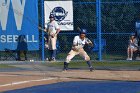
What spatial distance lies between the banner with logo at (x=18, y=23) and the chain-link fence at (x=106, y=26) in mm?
551

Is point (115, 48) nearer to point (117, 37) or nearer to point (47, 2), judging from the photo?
point (117, 37)

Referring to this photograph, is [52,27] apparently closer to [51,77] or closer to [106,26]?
[106,26]

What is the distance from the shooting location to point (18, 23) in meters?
24.5

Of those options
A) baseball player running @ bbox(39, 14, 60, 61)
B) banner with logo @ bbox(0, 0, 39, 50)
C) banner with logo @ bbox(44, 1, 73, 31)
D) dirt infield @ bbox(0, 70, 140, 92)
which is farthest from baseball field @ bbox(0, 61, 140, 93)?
banner with logo @ bbox(44, 1, 73, 31)

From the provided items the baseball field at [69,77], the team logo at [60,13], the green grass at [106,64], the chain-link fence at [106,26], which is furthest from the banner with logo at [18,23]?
the green grass at [106,64]

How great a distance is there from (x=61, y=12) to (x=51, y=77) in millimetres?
7588

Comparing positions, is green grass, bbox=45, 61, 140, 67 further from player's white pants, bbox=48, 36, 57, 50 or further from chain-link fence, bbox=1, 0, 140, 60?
chain-link fence, bbox=1, 0, 140, 60

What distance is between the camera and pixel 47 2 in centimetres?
2473

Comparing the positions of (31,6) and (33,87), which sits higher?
(31,6)

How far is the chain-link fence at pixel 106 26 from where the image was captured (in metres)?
25.3

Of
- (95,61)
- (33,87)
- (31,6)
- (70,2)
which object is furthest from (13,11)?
(33,87)

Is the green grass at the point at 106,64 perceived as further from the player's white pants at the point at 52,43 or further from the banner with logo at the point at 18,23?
the banner with logo at the point at 18,23

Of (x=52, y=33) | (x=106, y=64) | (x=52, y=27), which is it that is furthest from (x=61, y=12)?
(x=106, y=64)

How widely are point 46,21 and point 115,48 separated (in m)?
4.11
